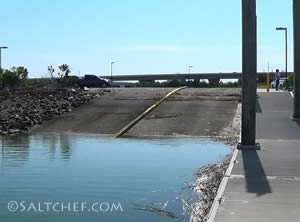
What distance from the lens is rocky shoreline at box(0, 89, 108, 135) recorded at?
2766 cm

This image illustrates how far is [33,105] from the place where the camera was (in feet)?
107

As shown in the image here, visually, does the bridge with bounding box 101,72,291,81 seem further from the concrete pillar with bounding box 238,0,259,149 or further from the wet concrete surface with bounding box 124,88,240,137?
the concrete pillar with bounding box 238,0,259,149

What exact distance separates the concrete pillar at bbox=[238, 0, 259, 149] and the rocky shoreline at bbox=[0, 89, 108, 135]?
1236 centimetres

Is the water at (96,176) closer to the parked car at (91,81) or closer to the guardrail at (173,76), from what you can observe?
the parked car at (91,81)

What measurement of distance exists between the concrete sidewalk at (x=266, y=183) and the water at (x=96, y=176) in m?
1.17

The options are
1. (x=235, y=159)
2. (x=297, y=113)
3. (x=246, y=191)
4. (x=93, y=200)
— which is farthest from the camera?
(x=297, y=113)

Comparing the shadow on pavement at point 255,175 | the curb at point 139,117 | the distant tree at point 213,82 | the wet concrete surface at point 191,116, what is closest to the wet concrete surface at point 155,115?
the wet concrete surface at point 191,116

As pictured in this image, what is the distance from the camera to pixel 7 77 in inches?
2307

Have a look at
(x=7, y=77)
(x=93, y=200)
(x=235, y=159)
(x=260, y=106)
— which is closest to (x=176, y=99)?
(x=260, y=106)

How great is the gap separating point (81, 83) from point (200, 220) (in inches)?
1908

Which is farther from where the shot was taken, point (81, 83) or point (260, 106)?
point (81, 83)

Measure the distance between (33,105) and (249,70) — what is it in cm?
1779

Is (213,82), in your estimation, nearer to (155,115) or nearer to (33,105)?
(33,105)

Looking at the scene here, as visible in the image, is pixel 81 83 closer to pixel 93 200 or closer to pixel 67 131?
pixel 67 131
